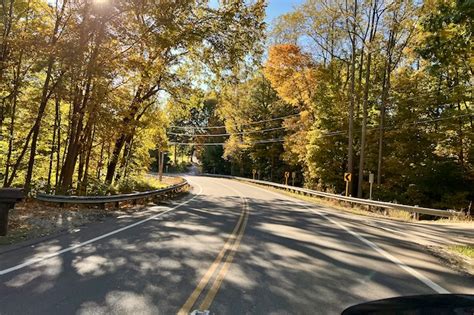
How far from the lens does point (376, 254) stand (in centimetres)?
916

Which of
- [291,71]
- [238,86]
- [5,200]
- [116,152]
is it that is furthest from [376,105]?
[5,200]

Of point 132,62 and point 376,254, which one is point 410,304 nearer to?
point 376,254

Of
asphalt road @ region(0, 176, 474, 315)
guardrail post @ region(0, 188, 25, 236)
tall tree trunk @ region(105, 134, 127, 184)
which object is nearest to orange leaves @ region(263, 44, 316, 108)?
tall tree trunk @ region(105, 134, 127, 184)

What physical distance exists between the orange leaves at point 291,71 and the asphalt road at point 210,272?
30.4 m

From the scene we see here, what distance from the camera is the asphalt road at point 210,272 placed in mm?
5359

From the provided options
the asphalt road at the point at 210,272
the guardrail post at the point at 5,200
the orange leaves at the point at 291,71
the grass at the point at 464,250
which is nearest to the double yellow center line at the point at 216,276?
the asphalt road at the point at 210,272

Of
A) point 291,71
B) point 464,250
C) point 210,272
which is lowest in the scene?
point 210,272

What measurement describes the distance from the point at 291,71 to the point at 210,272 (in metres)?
35.8

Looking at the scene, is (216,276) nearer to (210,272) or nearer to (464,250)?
(210,272)

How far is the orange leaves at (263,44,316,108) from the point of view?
40031 millimetres

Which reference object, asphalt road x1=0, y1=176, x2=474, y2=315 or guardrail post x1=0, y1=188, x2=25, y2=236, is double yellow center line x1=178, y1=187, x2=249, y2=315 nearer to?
asphalt road x1=0, y1=176, x2=474, y2=315

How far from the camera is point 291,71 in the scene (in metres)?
40.9

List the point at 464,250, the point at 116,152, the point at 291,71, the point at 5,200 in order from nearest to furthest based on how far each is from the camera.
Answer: the point at 5,200 < the point at 464,250 < the point at 116,152 < the point at 291,71

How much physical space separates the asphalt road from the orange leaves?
30441 mm
